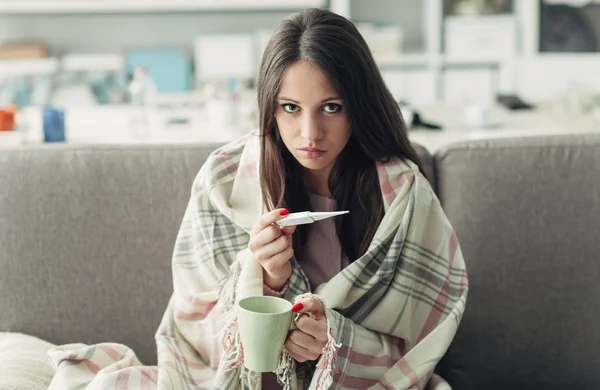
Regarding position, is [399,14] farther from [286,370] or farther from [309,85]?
[286,370]

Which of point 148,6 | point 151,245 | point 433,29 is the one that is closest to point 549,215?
point 151,245

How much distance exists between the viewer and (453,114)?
2.69m

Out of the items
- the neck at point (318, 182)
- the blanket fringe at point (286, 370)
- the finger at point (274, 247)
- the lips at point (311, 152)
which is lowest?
the blanket fringe at point (286, 370)

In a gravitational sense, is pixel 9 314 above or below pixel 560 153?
below

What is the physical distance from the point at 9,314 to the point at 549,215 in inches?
42.6

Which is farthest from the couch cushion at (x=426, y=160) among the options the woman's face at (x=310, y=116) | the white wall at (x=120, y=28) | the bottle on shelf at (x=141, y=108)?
the white wall at (x=120, y=28)

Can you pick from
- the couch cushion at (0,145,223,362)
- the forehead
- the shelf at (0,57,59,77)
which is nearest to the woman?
the forehead

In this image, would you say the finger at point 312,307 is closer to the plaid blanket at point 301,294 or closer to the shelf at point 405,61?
the plaid blanket at point 301,294

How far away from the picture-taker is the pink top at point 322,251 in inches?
55.1

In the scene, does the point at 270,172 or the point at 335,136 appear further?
the point at 270,172

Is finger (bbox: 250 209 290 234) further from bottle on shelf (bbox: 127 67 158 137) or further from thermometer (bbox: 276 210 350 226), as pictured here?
bottle on shelf (bbox: 127 67 158 137)

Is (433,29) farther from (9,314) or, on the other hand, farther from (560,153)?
(9,314)

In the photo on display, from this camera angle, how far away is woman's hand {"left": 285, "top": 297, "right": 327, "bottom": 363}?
1130mm

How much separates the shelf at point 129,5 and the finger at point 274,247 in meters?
3.04
